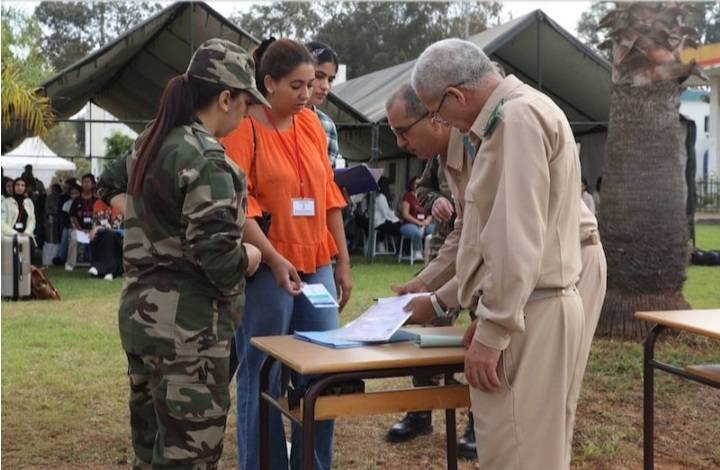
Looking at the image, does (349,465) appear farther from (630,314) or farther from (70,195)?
(70,195)

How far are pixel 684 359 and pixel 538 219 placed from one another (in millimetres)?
4815

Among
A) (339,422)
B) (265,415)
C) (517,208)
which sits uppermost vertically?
(517,208)

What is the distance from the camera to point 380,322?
2908mm

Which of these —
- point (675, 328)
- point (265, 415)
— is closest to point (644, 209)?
point (675, 328)

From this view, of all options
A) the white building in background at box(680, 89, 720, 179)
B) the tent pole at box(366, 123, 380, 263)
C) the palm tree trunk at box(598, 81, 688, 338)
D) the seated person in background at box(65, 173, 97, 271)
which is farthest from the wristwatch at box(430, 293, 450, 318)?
the white building in background at box(680, 89, 720, 179)

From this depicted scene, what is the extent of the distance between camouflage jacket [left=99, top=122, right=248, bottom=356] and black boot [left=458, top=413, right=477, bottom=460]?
214 cm

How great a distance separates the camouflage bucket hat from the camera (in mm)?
2648

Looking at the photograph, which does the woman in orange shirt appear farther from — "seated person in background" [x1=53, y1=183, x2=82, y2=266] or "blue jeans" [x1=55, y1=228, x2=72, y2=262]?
"blue jeans" [x1=55, y1=228, x2=72, y2=262]

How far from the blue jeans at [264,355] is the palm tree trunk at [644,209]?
4319mm

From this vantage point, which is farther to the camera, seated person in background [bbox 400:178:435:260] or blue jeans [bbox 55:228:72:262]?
seated person in background [bbox 400:178:435:260]

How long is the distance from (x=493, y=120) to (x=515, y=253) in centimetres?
37

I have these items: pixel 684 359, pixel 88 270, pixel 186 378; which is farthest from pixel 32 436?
pixel 88 270

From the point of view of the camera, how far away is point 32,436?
484 centimetres

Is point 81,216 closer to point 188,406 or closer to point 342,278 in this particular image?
point 342,278
